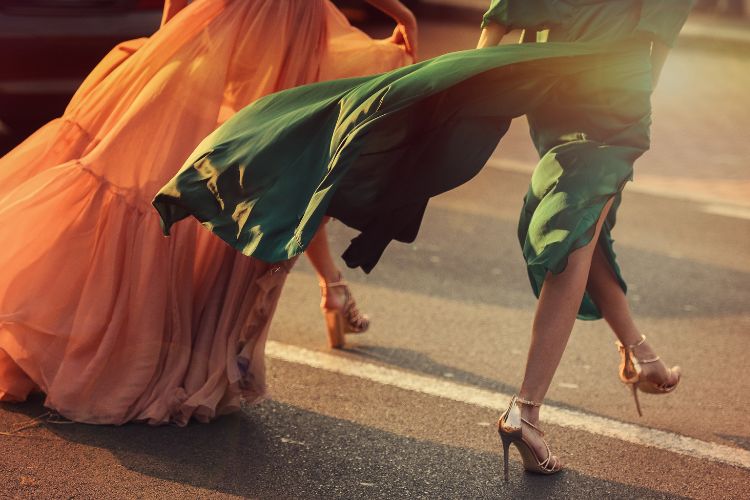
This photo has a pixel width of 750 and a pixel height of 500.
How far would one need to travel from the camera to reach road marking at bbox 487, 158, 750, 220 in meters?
7.94

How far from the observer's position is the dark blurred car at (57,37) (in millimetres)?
7398

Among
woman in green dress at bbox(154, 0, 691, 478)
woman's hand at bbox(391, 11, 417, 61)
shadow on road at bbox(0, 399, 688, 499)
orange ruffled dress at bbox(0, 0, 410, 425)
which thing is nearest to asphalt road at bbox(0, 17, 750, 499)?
shadow on road at bbox(0, 399, 688, 499)

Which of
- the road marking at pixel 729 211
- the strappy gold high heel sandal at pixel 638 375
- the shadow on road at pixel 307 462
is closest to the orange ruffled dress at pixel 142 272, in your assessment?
the shadow on road at pixel 307 462

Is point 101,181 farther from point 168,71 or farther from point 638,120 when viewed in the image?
point 638,120

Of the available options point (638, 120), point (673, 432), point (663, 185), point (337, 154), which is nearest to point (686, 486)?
point (673, 432)

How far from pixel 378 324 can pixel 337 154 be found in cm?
184

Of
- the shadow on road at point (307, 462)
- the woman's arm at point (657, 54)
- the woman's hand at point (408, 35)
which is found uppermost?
the woman's arm at point (657, 54)

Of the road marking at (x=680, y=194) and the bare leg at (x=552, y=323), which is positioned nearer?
the bare leg at (x=552, y=323)

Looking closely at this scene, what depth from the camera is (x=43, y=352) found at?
12.9 ft

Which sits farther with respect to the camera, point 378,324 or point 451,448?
point 378,324

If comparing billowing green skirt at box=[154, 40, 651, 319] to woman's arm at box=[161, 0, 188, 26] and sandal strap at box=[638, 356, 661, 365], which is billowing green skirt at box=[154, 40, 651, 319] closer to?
sandal strap at box=[638, 356, 661, 365]

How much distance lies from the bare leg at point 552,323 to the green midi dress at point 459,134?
0.21 feet

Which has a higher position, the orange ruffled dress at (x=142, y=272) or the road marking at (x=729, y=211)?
the orange ruffled dress at (x=142, y=272)

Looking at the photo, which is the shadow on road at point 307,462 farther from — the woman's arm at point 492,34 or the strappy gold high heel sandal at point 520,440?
the woman's arm at point 492,34
